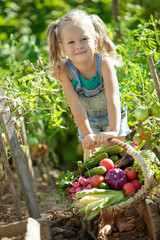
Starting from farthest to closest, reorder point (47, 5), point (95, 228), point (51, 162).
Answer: point (47, 5), point (51, 162), point (95, 228)

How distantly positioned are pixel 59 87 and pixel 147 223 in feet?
5.00

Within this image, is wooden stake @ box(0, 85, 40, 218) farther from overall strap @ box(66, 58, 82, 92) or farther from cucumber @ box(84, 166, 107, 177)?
overall strap @ box(66, 58, 82, 92)

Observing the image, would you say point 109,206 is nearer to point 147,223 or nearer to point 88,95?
point 147,223

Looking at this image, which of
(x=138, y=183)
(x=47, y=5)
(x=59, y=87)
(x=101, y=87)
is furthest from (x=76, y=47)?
(x=47, y=5)

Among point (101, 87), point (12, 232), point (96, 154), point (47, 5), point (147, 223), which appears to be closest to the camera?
point (12, 232)

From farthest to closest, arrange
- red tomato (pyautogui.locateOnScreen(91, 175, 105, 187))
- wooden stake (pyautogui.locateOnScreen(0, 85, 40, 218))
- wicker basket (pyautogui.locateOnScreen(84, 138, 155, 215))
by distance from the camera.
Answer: wooden stake (pyautogui.locateOnScreen(0, 85, 40, 218))
red tomato (pyautogui.locateOnScreen(91, 175, 105, 187))
wicker basket (pyautogui.locateOnScreen(84, 138, 155, 215))

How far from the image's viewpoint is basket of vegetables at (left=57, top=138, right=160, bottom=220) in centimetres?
240

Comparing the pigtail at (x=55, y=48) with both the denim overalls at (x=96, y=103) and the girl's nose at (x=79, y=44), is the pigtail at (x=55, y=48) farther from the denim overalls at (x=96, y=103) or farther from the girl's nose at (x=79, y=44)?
the girl's nose at (x=79, y=44)

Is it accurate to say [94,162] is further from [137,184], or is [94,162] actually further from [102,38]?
[102,38]

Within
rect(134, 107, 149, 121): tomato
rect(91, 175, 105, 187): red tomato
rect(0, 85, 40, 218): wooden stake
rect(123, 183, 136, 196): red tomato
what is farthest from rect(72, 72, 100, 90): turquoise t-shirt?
rect(123, 183, 136, 196): red tomato

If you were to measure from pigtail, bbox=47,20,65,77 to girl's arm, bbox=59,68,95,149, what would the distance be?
8 cm

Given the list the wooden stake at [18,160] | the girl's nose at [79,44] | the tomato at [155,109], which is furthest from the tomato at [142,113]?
the wooden stake at [18,160]

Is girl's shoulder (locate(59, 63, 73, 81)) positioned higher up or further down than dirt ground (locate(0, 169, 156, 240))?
higher up

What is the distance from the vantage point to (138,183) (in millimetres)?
2521
